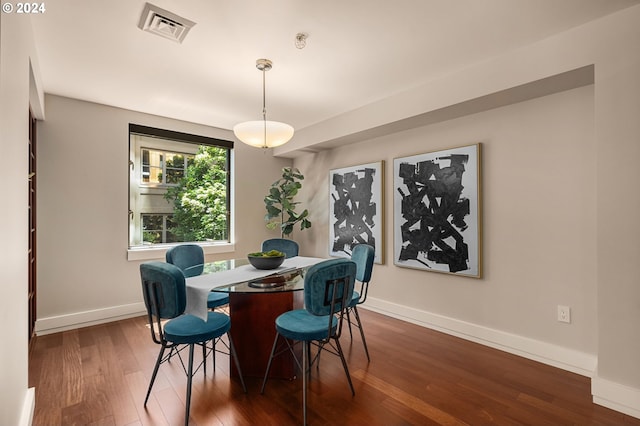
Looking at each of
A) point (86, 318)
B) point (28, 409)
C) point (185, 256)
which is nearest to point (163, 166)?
point (185, 256)

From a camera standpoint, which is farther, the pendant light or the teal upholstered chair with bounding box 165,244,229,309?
the teal upholstered chair with bounding box 165,244,229,309

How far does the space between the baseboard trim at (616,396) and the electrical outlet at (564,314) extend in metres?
0.54

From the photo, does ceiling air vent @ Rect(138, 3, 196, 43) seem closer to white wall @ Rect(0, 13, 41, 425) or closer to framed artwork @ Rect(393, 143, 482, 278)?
white wall @ Rect(0, 13, 41, 425)

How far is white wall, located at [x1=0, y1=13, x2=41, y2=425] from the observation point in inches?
52.8

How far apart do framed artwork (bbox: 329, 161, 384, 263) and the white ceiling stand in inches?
40.9

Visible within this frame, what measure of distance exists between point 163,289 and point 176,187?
284 cm

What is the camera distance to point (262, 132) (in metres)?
2.66

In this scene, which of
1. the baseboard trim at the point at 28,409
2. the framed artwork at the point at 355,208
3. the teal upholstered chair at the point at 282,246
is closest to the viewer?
the baseboard trim at the point at 28,409

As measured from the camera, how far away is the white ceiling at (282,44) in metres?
2.04

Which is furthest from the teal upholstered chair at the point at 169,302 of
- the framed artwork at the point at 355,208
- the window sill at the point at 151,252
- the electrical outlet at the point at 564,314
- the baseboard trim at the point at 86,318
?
the electrical outlet at the point at 564,314

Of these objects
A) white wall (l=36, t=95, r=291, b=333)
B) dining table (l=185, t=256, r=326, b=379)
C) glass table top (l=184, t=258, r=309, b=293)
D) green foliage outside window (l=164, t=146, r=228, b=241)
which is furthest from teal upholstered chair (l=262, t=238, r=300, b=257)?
white wall (l=36, t=95, r=291, b=333)

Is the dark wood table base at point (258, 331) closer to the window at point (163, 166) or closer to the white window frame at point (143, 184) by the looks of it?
the white window frame at point (143, 184)

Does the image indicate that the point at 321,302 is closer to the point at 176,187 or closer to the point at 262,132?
the point at 262,132

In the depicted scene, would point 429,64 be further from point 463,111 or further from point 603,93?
point 603,93
